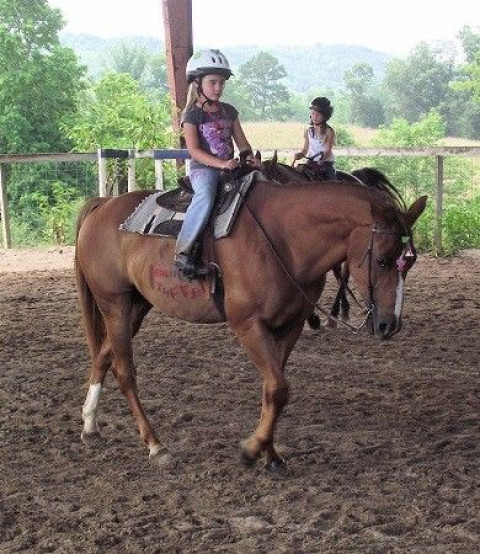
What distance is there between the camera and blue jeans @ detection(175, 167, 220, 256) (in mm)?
5312

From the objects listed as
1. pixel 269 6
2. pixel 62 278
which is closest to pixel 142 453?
pixel 62 278

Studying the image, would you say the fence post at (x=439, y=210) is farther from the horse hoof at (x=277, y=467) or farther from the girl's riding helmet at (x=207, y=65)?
the horse hoof at (x=277, y=467)

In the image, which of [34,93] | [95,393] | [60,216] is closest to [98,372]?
[95,393]

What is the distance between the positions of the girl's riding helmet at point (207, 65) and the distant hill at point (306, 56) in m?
133

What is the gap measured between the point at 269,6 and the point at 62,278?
149 metres

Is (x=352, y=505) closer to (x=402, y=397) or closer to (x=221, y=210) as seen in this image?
(x=221, y=210)

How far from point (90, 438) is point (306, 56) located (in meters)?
171

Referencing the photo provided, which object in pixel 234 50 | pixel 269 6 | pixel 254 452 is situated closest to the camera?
pixel 254 452

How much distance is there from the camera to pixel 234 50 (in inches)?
6924

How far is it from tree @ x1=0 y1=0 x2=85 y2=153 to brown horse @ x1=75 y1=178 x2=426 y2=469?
19149 mm

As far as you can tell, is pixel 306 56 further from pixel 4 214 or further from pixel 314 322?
pixel 314 322

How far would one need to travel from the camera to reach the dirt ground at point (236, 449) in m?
4.21

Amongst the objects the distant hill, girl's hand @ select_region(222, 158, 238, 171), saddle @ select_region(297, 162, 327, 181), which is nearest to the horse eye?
girl's hand @ select_region(222, 158, 238, 171)

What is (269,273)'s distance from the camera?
512 centimetres
